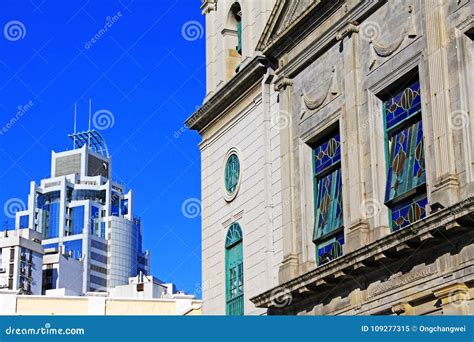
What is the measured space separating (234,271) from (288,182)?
4.22 meters

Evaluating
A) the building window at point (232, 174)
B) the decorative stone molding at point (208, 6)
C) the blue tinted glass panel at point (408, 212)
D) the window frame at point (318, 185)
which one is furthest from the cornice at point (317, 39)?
the decorative stone molding at point (208, 6)

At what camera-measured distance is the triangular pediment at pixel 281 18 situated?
28031 mm

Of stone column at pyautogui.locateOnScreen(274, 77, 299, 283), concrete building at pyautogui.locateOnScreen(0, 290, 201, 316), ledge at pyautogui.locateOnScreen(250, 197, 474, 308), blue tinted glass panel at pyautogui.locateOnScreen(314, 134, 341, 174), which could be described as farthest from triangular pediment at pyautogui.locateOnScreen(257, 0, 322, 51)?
concrete building at pyautogui.locateOnScreen(0, 290, 201, 316)

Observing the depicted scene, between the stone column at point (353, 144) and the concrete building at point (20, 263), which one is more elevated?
the concrete building at point (20, 263)

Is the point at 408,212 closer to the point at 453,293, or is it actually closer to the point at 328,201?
the point at 453,293

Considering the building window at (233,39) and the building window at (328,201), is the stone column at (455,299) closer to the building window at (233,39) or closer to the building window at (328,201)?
the building window at (328,201)

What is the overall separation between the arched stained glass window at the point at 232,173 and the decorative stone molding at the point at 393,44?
7.79 metres

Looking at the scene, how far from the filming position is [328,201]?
26125 mm

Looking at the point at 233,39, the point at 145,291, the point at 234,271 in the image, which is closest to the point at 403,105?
the point at 234,271

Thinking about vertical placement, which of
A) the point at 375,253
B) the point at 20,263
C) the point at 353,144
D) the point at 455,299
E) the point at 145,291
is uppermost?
the point at 20,263

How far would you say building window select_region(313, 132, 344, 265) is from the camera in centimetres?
2553

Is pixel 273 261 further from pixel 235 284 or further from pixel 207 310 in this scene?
pixel 207 310

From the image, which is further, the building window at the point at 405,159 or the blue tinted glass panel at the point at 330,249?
the blue tinted glass panel at the point at 330,249
